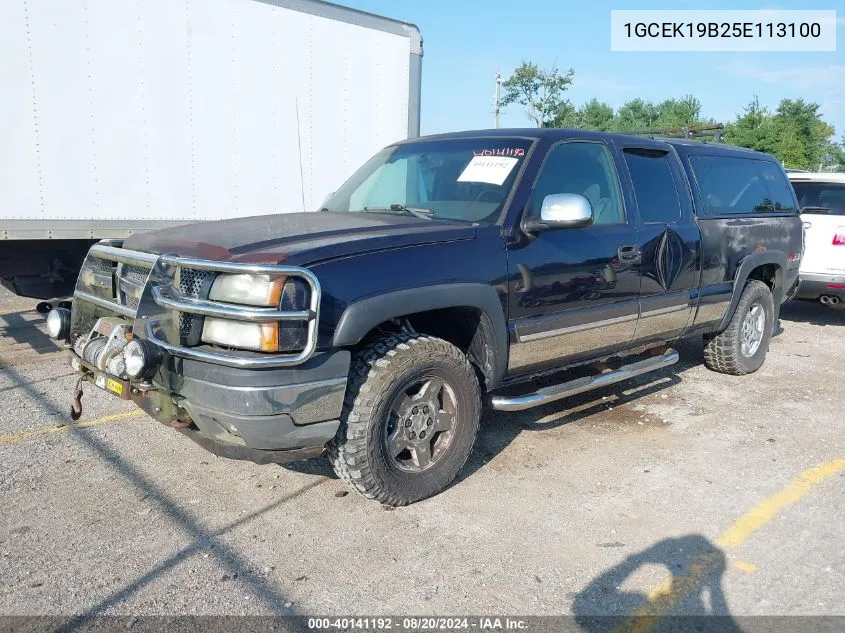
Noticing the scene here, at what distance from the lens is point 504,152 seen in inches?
167

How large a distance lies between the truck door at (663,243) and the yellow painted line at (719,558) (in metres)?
1.37

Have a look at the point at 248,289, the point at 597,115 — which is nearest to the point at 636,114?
the point at 597,115

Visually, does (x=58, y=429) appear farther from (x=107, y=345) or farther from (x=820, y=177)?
(x=820, y=177)

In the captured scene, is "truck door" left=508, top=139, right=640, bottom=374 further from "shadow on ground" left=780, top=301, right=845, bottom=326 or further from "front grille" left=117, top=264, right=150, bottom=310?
"shadow on ground" left=780, top=301, right=845, bottom=326

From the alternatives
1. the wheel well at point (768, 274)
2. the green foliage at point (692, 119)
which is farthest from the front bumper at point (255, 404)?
the green foliage at point (692, 119)

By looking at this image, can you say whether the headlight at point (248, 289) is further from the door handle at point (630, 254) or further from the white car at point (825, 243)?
the white car at point (825, 243)

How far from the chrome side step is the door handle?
2.48 ft

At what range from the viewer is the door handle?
175 inches

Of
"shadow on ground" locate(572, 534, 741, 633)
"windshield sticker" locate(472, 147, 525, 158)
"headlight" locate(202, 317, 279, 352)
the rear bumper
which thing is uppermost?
"windshield sticker" locate(472, 147, 525, 158)

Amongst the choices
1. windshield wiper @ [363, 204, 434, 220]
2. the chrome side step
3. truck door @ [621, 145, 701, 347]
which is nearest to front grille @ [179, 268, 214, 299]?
windshield wiper @ [363, 204, 434, 220]

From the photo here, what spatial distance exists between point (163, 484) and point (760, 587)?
9.78 ft

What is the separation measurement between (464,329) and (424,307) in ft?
1.75

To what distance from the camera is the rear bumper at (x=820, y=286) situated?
7.79 m

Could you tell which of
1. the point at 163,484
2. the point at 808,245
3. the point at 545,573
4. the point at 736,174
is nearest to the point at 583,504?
the point at 545,573
